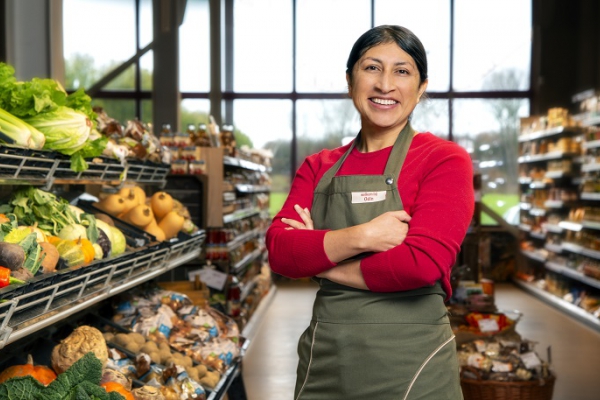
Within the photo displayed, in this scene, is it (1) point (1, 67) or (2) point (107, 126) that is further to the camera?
(2) point (107, 126)

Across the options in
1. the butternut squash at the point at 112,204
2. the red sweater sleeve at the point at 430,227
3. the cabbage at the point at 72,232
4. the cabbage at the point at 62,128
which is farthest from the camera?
the butternut squash at the point at 112,204

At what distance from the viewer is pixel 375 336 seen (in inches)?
78.6

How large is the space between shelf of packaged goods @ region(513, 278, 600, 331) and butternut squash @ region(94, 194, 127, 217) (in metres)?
6.06

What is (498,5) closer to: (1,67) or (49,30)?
(49,30)

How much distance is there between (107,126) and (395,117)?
2257 millimetres

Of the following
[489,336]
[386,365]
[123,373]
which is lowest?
[489,336]

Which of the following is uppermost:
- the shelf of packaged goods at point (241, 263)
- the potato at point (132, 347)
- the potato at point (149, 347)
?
the potato at point (132, 347)

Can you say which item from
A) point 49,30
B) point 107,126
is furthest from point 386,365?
point 49,30

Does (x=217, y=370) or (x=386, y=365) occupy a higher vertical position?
(x=386, y=365)

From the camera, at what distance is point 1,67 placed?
2.68m

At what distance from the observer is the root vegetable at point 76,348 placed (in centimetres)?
277

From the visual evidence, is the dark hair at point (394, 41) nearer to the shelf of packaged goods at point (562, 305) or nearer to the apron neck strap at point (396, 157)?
the apron neck strap at point (396, 157)

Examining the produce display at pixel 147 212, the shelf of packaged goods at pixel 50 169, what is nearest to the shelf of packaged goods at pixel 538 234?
the produce display at pixel 147 212

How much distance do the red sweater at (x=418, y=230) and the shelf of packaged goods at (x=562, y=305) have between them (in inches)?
282
